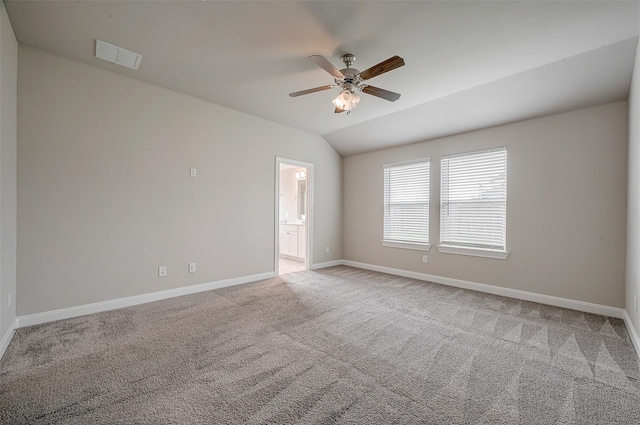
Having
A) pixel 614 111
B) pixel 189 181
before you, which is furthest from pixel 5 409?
pixel 614 111

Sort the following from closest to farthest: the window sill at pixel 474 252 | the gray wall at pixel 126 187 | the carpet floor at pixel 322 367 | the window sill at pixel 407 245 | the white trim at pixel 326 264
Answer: the carpet floor at pixel 322 367, the gray wall at pixel 126 187, the window sill at pixel 474 252, the window sill at pixel 407 245, the white trim at pixel 326 264

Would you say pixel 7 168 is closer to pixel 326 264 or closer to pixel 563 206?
pixel 326 264

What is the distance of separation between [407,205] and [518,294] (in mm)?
2216

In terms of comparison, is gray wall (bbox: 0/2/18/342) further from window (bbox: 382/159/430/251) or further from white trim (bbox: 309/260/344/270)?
window (bbox: 382/159/430/251)

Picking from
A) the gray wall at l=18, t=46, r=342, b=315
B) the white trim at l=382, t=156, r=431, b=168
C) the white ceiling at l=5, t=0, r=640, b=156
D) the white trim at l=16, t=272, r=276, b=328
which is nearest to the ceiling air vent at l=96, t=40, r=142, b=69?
the white ceiling at l=5, t=0, r=640, b=156

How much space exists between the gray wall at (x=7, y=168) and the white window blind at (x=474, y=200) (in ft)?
17.7

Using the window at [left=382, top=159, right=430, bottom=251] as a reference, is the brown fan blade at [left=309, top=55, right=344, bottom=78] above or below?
above

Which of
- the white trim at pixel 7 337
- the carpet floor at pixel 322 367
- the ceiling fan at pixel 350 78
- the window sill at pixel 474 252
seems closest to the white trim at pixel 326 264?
the carpet floor at pixel 322 367

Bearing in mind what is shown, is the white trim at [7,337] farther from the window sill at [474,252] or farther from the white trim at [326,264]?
the window sill at [474,252]

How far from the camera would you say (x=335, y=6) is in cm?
214

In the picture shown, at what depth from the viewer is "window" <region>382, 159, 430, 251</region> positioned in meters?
5.00

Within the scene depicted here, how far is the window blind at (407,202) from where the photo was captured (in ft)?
16.4

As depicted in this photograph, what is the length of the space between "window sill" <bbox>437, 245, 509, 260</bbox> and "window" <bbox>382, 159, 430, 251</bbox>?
0.32m

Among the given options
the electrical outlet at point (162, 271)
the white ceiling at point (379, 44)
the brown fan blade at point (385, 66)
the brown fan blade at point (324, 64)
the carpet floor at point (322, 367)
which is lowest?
the carpet floor at point (322, 367)
